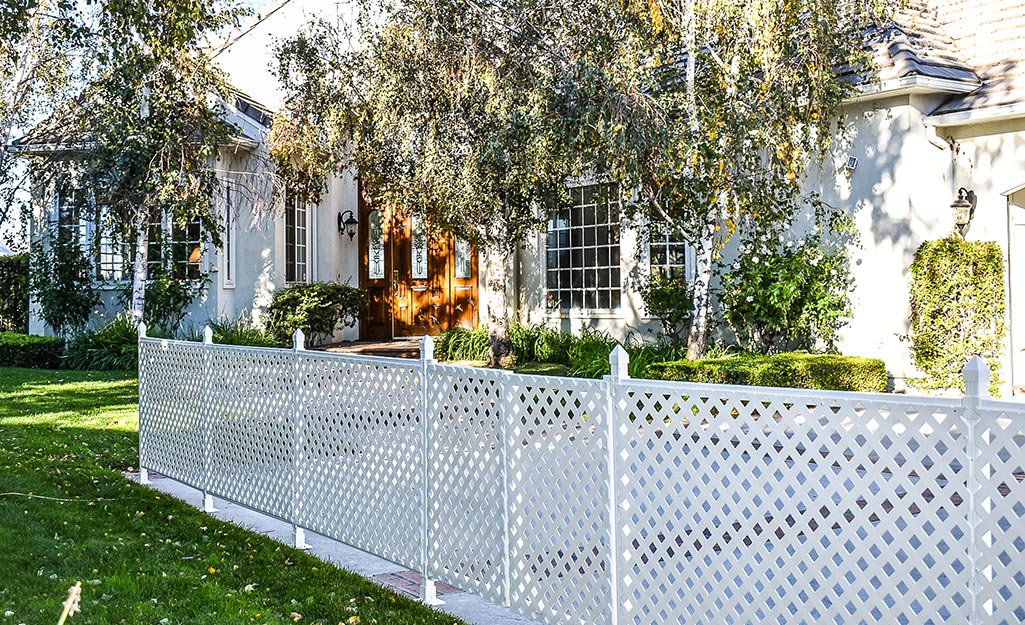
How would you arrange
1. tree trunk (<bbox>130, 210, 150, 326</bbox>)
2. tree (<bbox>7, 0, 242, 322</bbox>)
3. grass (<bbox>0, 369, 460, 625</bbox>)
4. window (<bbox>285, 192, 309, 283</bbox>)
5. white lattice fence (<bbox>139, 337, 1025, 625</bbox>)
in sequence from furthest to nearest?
1. window (<bbox>285, 192, 309, 283</bbox>)
2. tree trunk (<bbox>130, 210, 150, 326</bbox>)
3. tree (<bbox>7, 0, 242, 322</bbox>)
4. grass (<bbox>0, 369, 460, 625</bbox>)
5. white lattice fence (<bbox>139, 337, 1025, 625</bbox>)

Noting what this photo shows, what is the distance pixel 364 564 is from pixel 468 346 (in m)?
9.08

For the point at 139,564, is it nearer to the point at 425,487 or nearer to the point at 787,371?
the point at 425,487

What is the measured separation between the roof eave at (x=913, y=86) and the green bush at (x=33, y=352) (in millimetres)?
12888

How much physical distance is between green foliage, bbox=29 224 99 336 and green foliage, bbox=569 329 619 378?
8.48 m

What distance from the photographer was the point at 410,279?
17984mm

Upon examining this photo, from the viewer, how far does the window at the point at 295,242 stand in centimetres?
1731

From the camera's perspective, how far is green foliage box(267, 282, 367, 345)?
16.0 m

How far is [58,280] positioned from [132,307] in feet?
7.59

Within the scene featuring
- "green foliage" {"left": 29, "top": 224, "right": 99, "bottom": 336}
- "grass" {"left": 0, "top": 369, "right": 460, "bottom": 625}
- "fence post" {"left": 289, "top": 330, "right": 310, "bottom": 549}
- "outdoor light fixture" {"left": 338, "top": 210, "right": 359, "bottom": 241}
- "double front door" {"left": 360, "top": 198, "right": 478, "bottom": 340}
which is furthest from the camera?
"outdoor light fixture" {"left": 338, "top": 210, "right": 359, "bottom": 241}

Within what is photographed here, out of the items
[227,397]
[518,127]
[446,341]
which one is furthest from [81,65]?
[227,397]

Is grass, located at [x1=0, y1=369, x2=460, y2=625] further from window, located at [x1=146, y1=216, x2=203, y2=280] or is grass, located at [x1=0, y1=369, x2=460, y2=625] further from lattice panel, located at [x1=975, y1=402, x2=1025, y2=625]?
window, located at [x1=146, y1=216, x2=203, y2=280]

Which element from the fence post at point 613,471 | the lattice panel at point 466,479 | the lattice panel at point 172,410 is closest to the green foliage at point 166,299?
the lattice panel at point 172,410

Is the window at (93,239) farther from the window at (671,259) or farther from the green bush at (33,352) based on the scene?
the window at (671,259)

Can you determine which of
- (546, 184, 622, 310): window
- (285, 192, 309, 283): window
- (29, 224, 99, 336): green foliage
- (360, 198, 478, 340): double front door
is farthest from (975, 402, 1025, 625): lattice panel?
(29, 224, 99, 336): green foliage
